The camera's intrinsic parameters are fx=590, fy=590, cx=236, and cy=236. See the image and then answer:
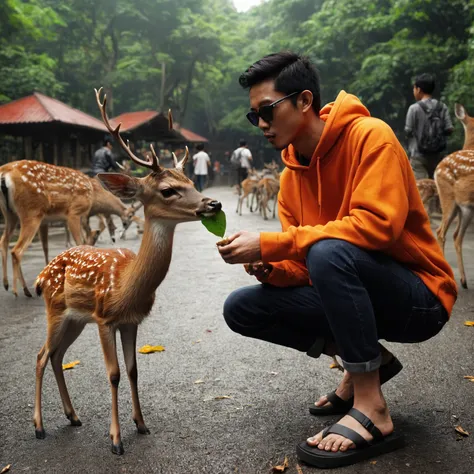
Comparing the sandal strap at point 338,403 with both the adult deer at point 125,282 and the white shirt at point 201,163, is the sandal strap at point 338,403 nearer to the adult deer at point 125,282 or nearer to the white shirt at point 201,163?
the adult deer at point 125,282

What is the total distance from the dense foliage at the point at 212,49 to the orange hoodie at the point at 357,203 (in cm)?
966

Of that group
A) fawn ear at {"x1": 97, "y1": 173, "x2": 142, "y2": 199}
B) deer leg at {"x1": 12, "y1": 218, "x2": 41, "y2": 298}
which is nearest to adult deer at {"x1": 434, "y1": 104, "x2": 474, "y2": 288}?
fawn ear at {"x1": 97, "y1": 173, "x2": 142, "y2": 199}

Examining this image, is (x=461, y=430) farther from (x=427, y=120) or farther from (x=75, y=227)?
(x=427, y=120)

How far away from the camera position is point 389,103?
18453 mm

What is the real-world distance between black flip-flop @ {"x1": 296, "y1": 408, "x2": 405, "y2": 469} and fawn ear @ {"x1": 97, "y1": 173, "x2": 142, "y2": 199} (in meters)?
1.32

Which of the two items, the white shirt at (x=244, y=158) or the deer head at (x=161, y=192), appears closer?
the deer head at (x=161, y=192)

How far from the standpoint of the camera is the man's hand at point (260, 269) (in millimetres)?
2533

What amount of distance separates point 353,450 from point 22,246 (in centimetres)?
468

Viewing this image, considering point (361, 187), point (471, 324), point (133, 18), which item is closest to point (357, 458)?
point (361, 187)

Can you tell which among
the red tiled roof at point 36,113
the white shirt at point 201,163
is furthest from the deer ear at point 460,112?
the white shirt at point 201,163

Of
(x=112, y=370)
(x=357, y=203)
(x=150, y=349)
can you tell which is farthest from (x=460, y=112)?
(x=112, y=370)

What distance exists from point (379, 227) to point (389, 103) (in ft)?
56.6

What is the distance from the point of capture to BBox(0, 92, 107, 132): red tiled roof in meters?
14.8

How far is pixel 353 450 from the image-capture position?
2277 mm
